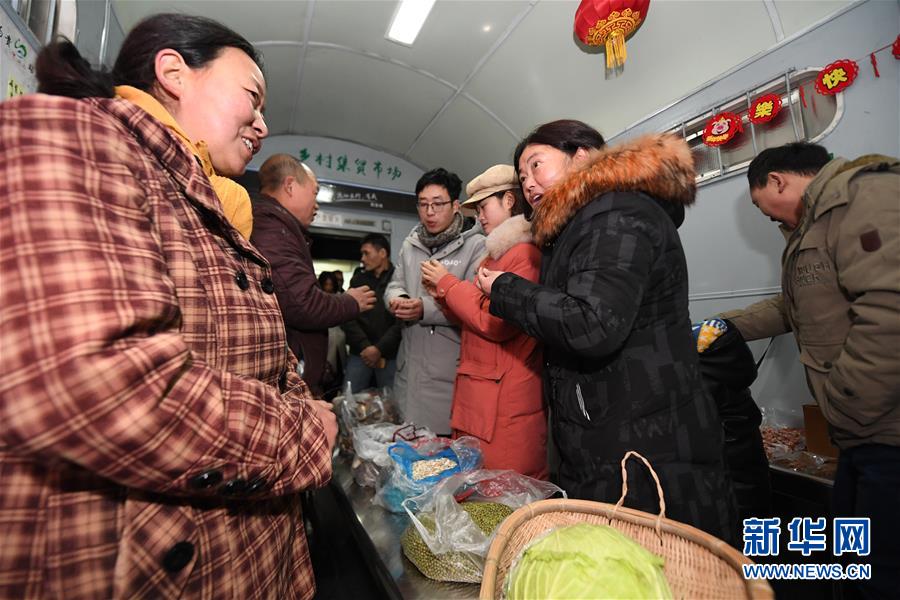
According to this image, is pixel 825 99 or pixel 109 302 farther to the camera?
pixel 825 99

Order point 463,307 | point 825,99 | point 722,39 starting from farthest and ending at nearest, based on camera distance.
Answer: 1. point 722,39
2. point 825,99
3. point 463,307

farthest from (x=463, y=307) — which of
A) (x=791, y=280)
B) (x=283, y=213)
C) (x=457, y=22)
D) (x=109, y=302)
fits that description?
(x=457, y=22)

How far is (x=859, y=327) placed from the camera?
4.42ft

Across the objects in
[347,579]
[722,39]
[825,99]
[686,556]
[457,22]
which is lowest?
[347,579]

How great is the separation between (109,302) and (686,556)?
108cm

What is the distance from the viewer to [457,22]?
12.0 feet

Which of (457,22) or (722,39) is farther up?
(457,22)

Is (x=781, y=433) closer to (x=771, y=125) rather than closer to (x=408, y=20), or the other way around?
(x=771, y=125)

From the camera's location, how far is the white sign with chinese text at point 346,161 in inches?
223

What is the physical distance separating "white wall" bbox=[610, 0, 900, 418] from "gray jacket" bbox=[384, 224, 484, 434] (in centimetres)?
196

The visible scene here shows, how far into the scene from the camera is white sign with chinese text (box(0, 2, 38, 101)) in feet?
3.26

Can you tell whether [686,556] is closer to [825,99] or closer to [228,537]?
[228,537]

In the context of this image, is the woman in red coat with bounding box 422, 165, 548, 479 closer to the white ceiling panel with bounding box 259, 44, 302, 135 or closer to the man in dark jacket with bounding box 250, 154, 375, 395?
the man in dark jacket with bounding box 250, 154, 375, 395

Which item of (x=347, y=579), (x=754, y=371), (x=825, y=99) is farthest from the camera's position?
(x=825, y=99)
